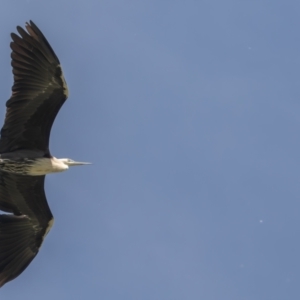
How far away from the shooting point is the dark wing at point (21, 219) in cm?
3167

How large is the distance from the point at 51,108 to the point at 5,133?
5.02 ft

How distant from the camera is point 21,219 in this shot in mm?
32281

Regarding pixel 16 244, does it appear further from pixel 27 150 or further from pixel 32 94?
pixel 32 94

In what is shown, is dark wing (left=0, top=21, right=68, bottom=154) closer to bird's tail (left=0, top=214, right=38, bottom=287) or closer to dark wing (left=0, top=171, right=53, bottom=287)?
dark wing (left=0, top=171, right=53, bottom=287)

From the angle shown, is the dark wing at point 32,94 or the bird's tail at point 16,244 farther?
the bird's tail at point 16,244

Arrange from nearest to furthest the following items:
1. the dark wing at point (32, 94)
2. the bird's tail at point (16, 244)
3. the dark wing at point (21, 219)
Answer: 1. the dark wing at point (32, 94)
2. the bird's tail at point (16, 244)
3. the dark wing at point (21, 219)

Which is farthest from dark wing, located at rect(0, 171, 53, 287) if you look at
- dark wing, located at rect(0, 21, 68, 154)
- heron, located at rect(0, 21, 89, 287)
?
dark wing, located at rect(0, 21, 68, 154)

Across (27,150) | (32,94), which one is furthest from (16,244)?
(32,94)

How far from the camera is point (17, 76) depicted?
98.2 feet

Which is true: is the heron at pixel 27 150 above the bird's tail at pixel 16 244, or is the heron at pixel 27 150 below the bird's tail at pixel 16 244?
above

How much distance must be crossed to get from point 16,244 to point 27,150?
324 centimetres

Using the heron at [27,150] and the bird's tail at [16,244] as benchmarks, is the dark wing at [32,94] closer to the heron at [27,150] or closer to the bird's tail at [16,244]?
the heron at [27,150]

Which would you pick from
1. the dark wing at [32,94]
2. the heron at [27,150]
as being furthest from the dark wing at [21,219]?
the dark wing at [32,94]

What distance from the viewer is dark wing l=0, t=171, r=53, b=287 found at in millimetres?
31672
